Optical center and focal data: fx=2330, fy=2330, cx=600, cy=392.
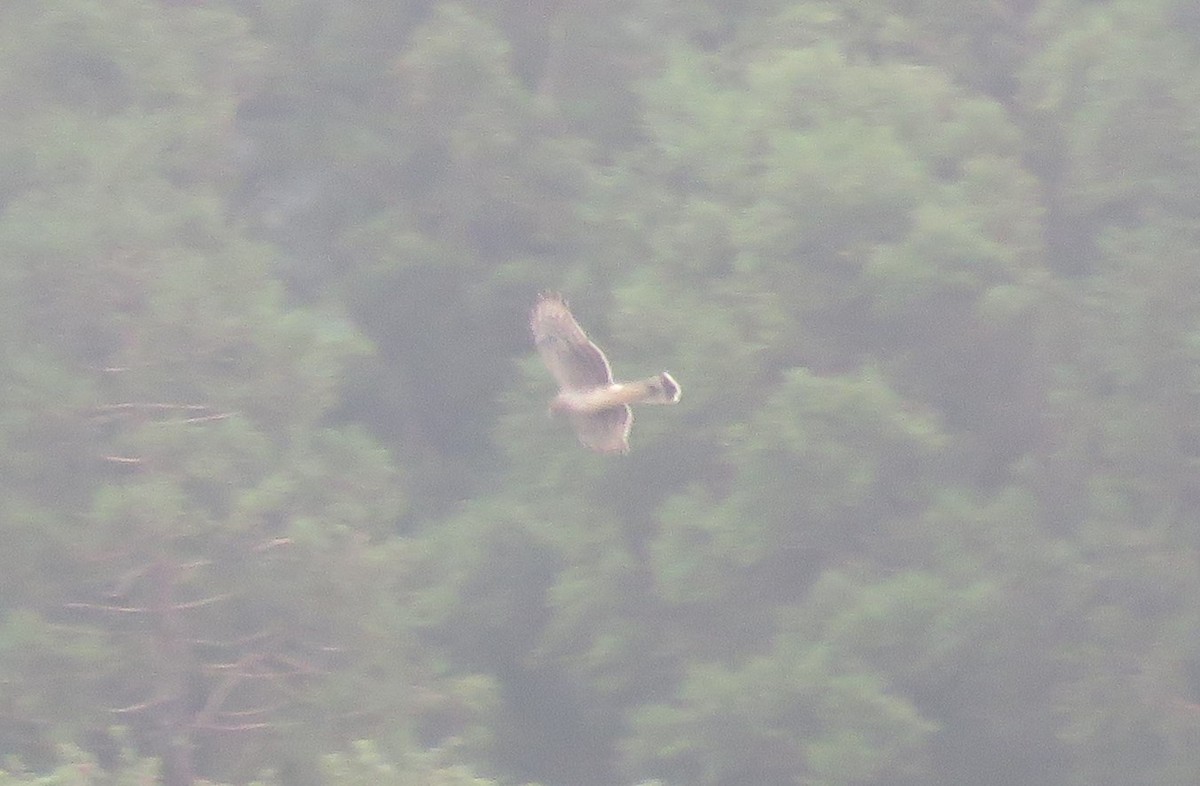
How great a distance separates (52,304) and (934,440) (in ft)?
18.0

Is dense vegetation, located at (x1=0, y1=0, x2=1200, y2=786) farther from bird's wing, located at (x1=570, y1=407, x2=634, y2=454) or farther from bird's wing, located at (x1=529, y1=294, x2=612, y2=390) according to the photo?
bird's wing, located at (x1=529, y1=294, x2=612, y2=390)

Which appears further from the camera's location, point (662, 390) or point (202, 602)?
point (202, 602)

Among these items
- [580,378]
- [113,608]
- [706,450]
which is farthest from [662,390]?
[706,450]

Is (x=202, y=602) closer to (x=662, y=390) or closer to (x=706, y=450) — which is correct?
(x=706, y=450)

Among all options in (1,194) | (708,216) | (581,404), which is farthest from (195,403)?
(581,404)

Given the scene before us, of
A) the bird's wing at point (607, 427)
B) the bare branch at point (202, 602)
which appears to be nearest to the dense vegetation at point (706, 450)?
the bare branch at point (202, 602)

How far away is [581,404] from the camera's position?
30.3 ft

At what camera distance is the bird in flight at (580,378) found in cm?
921

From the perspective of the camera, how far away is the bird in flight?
30.2 feet

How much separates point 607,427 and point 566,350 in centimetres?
35

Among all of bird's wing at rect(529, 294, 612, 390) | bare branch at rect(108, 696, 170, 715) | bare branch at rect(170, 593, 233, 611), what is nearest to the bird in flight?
bird's wing at rect(529, 294, 612, 390)

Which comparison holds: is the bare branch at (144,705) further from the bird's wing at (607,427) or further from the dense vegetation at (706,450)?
the bird's wing at (607,427)

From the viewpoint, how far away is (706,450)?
50.4ft

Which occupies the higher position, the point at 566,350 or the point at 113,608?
the point at 113,608
